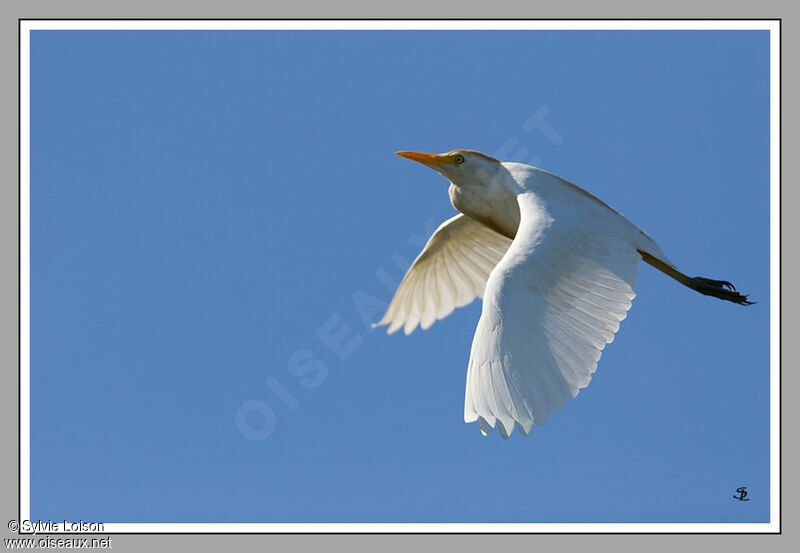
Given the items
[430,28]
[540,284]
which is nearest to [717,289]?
[540,284]

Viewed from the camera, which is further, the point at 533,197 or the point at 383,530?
the point at 533,197

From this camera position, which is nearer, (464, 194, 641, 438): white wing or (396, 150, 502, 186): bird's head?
(464, 194, 641, 438): white wing

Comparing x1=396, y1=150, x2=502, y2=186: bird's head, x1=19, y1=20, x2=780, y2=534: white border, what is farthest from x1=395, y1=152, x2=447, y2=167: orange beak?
x1=19, y1=20, x2=780, y2=534: white border

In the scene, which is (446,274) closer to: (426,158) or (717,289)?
(426,158)

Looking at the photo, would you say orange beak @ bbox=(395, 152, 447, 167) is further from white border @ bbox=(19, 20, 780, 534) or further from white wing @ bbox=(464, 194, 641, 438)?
white wing @ bbox=(464, 194, 641, 438)

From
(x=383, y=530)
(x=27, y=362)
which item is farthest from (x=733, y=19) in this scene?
(x=27, y=362)

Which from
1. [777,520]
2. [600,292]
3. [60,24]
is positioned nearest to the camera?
[600,292]

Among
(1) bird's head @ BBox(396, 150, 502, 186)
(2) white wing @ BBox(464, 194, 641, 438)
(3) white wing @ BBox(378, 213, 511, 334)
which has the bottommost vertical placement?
(2) white wing @ BBox(464, 194, 641, 438)

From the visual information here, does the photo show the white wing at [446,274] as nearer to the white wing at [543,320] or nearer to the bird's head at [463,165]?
the bird's head at [463,165]

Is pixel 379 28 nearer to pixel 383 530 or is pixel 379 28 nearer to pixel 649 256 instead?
pixel 649 256
